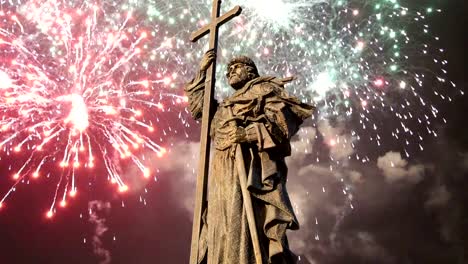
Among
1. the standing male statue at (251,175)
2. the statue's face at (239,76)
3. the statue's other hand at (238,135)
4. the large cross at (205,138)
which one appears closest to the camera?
the standing male statue at (251,175)

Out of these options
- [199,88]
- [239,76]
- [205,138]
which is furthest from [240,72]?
[205,138]

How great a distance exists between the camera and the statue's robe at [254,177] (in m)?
6.41

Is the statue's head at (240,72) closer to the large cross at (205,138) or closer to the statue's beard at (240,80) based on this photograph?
the statue's beard at (240,80)

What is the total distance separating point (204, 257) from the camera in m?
6.70

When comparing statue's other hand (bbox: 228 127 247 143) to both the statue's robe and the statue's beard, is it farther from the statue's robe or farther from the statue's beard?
the statue's beard

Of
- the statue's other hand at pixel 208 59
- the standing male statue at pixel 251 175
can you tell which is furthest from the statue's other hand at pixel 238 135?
the statue's other hand at pixel 208 59

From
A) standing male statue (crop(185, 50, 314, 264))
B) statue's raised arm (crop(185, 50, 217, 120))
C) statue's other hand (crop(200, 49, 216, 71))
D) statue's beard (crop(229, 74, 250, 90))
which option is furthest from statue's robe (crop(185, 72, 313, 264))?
statue's other hand (crop(200, 49, 216, 71))

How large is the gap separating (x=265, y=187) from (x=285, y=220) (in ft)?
1.67

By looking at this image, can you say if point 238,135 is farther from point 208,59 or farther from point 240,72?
point 208,59

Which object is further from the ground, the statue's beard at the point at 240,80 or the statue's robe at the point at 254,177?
the statue's beard at the point at 240,80

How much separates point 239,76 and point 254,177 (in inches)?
79.0

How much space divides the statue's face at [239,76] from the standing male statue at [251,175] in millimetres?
15

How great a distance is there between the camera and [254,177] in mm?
6758

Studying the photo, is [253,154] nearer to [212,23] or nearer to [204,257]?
[204,257]
